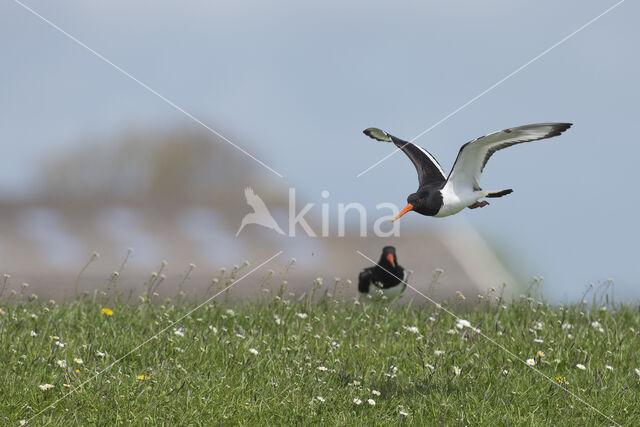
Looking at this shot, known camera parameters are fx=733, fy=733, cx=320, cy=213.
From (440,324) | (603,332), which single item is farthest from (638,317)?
(440,324)

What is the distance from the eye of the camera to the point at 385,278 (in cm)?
953

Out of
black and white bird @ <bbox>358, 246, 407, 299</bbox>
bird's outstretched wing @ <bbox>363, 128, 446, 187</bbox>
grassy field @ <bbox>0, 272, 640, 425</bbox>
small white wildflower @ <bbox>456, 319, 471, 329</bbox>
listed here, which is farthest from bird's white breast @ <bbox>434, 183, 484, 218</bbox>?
black and white bird @ <bbox>358, 246, 407, 299</bbox>

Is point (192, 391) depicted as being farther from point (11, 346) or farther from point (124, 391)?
point (11, 346)

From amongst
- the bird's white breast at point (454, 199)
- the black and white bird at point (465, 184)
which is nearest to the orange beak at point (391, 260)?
the black and white bird at point (465, 184)

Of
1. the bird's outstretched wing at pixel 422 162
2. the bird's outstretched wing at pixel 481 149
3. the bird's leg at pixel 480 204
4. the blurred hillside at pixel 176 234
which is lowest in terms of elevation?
the blurred hillside at pixel 176 234

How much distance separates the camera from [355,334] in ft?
23.4

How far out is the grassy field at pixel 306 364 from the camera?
208 inches

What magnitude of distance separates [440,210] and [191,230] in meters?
10.6

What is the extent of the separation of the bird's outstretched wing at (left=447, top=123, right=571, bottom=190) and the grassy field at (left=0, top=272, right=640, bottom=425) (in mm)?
1635

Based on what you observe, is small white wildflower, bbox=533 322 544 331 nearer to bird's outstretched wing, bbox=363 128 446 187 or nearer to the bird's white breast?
bird's outstretched wing, bbox=363 128 446 187

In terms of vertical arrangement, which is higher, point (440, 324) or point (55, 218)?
point (440, 324)

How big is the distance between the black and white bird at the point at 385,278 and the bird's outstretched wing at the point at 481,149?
4.50 metres

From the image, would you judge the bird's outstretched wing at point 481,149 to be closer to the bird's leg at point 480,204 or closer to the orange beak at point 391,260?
the bird's leg at point 480,204

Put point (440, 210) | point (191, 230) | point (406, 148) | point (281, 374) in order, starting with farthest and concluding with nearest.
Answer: point (191, 230) < point (281, 374) < point (406, 148) < point (440, 210)
